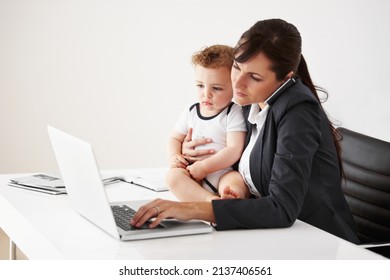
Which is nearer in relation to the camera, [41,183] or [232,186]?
[232,186]

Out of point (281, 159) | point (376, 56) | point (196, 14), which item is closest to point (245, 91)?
point (281, 159)

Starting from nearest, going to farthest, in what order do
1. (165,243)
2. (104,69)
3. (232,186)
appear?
(165,243), (232,186), (104,69)

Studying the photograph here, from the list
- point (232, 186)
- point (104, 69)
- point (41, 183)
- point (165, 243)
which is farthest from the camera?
point (104, 69)

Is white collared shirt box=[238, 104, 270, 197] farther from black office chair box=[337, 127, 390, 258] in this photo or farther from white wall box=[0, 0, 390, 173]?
white wall box=[0, 0, 390, 173]

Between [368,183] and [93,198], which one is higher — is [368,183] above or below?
below

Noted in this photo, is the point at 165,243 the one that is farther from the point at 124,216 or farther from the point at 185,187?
the point at 185,187

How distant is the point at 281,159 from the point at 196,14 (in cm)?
292

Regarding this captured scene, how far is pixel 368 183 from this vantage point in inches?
90.7

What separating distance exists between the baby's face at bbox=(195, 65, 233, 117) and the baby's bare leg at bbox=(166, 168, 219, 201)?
10.3 inches

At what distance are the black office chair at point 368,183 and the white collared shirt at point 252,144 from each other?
0.43 meters

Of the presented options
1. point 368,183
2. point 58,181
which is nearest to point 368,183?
point 368,183

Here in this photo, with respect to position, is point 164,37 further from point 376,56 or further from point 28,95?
point 376,56

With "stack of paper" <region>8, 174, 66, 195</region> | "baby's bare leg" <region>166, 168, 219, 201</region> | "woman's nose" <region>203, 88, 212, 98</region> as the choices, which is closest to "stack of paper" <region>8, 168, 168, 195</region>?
"stack of paper" <region>8, 174, 66, 195</region>

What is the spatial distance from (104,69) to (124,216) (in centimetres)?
297
